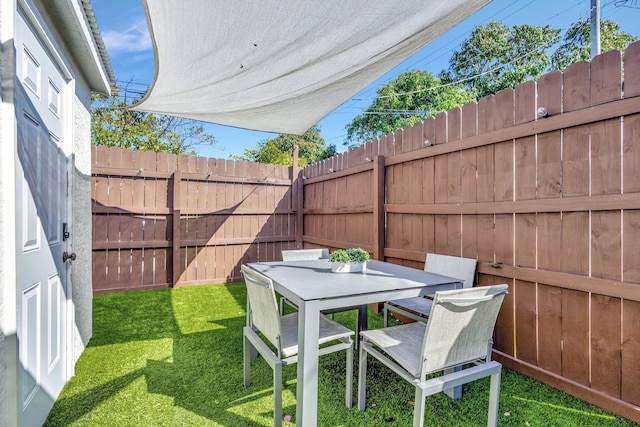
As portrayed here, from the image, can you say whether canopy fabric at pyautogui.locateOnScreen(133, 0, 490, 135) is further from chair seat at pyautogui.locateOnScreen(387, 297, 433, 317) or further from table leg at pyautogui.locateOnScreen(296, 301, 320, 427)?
chair seat at pyautogui.locateOnScreen(387, 297, 433, 317)

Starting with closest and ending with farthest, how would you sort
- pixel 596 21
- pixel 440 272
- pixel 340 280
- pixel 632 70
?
pixel 632 70
pixel 340 280
pixel 440 272
pixel 596 21

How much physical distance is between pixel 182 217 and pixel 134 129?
673 centimetres

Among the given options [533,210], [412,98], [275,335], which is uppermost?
[412,98]

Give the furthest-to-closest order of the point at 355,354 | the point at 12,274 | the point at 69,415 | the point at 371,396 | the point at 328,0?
the point at 355,354 → the point at 371,396 → the point at 69,415 → the point at 328,0 → the point at 12,274

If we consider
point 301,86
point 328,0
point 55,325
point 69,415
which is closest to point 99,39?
point 301,86

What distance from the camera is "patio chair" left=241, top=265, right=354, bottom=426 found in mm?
1677

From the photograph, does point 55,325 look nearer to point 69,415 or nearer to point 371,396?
point 69,415

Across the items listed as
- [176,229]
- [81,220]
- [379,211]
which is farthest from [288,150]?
[81,220]

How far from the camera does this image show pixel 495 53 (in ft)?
39.8

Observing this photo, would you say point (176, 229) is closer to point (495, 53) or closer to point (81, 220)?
point (81, 220)

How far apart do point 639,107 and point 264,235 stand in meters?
4.71

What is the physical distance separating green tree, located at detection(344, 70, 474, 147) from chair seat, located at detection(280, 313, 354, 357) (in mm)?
10460

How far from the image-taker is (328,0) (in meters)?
1.62

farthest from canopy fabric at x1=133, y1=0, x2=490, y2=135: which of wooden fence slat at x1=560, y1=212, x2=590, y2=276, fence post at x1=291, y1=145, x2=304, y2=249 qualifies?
fence post at x1=291, y1=145, x2=304, y2=249
